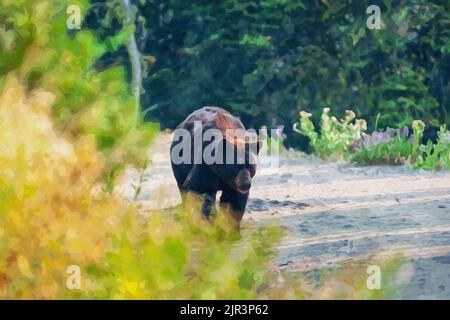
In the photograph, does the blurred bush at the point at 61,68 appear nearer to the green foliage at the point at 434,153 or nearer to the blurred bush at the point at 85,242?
the blurred bush at the point at 85,242

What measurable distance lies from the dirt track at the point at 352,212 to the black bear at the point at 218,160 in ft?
1.17

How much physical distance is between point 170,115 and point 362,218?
8209 millimetres

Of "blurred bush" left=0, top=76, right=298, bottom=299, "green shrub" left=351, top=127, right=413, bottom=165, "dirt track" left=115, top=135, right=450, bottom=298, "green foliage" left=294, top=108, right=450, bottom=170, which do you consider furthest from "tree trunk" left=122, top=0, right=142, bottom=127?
"blurred bush" left=0, top=76, right=298, bottom=299

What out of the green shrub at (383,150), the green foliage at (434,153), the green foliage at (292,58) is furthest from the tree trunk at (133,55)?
the green foliage at (434,153)

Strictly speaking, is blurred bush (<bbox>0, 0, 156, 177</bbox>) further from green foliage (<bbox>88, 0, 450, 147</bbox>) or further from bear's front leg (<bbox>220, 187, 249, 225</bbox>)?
green foliage (<bbox>88, 0, 450, 147</bbox>)

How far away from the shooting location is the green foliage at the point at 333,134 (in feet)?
43.4

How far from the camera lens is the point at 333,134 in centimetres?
1346

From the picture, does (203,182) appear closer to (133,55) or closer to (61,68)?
(61,68)

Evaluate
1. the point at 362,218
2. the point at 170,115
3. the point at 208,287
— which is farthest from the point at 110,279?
the point at 170,115

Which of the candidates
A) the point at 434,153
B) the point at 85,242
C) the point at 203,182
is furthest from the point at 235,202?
the point at 434,153

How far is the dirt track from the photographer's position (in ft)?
20.6

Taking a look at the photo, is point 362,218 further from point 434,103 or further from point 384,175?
point 434,103

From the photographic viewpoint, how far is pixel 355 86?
1416 cm

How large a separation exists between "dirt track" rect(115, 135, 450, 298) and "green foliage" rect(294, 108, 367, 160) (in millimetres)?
464
